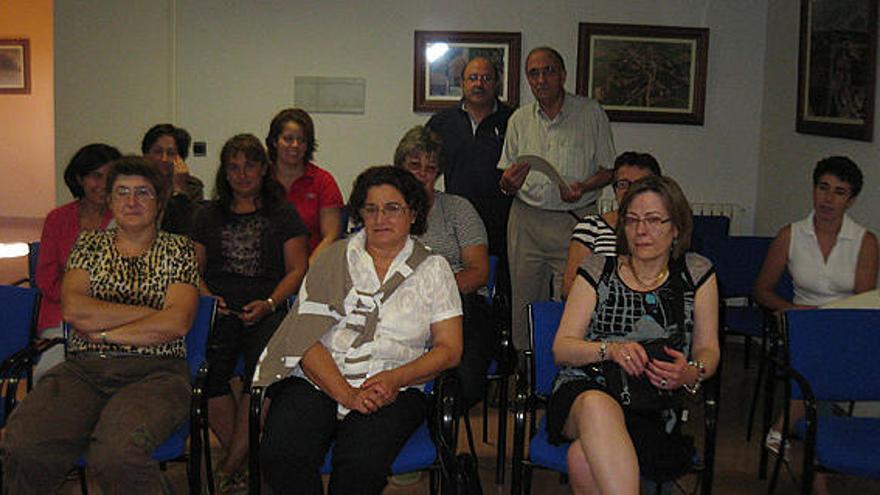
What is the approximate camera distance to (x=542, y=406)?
3182mm

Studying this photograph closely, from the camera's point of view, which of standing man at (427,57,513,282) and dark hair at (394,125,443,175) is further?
standing man at (427,57,513,282)

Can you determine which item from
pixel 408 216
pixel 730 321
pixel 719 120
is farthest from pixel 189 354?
pixel 719 120

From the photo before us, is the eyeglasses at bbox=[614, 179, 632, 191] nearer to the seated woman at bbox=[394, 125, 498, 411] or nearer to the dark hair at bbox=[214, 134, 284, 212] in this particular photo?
the seated woman at bbox=[394, 125, 498, 411]

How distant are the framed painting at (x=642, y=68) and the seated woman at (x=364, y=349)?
3485mm

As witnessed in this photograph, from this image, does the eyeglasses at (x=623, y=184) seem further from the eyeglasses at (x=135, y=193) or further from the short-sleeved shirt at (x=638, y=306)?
the eyeglasses at (x=135, y=193)

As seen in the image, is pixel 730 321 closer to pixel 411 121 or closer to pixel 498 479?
pixel 498 479

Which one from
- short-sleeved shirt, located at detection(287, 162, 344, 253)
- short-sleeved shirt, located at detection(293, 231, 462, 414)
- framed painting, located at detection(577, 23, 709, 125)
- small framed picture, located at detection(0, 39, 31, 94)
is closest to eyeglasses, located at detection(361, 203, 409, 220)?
short-sleeved shirt, located at detection(293, 231, 462, 414)

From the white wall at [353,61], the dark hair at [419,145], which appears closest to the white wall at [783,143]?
the white wall at [353,61]

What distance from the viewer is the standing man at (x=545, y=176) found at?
193 inches

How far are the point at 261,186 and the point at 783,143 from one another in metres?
3.75

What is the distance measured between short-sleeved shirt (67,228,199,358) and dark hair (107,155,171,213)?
196mm

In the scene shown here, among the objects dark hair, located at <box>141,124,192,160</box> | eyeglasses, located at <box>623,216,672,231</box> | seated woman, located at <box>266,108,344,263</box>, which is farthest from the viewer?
dark hair, located at <box>141,124,192,160</box>

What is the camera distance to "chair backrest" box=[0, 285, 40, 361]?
3.28 meters

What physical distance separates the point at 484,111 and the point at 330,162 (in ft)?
5.84
